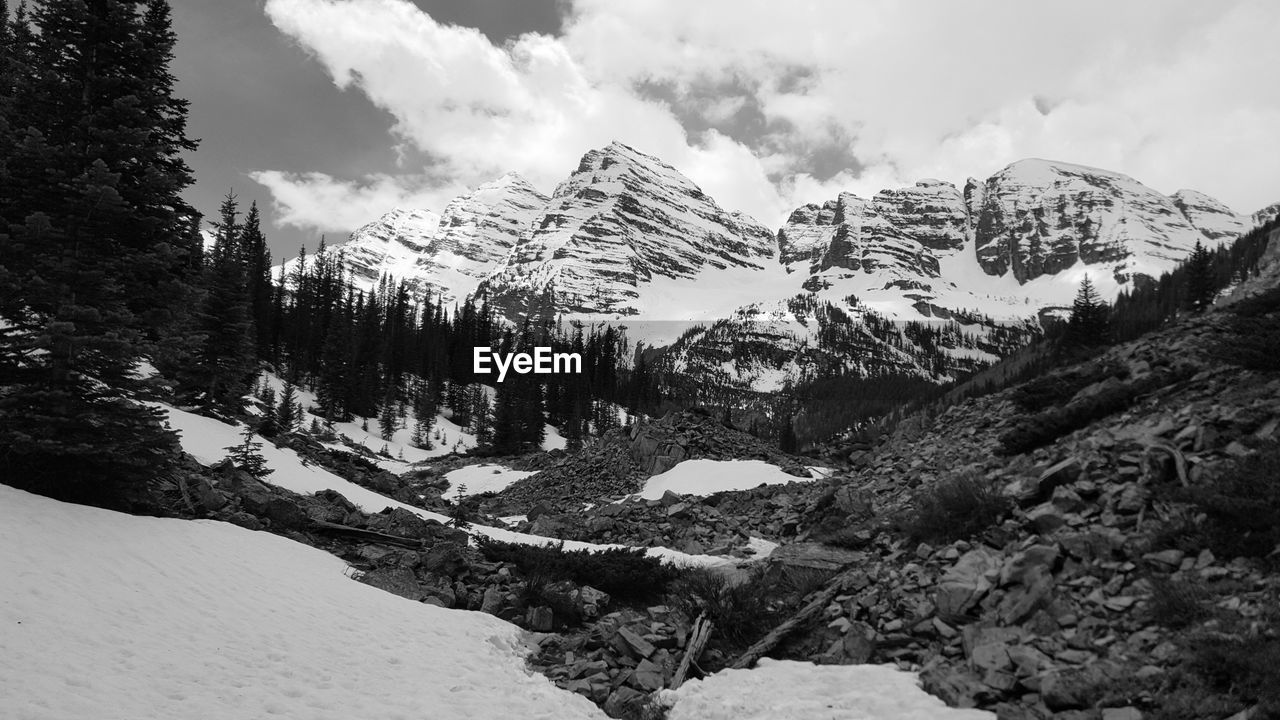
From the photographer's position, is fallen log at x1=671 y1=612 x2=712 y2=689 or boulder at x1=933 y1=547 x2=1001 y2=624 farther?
fallen log at x1=671 y1=612 x2=712 y2=689

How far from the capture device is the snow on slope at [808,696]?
21.6ft

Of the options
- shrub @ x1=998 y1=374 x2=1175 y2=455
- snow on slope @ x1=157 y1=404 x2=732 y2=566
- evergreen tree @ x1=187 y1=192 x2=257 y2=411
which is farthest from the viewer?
evergreen tree @ x1=187 y1=192 x2=257 y2=411

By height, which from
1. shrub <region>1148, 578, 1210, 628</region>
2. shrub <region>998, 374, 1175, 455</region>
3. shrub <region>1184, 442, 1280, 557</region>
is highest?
shrub <region>998, 374, 1175, 455</region>

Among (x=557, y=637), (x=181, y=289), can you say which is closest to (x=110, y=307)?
(x=181, y=289)

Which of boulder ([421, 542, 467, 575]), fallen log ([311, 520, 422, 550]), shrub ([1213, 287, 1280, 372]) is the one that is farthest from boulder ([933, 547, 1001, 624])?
fallen log ([311, 520, 422, 550])

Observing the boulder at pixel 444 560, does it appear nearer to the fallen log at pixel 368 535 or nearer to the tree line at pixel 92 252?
the fallen log at pixel 368 535

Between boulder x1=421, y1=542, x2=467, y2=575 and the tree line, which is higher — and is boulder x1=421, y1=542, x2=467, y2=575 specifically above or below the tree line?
below

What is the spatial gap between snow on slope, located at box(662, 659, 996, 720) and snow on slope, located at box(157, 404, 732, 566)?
9.81m

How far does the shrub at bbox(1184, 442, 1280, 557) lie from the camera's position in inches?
239

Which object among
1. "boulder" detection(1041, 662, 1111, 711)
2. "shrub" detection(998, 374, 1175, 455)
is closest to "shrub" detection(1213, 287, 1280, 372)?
"shrub" detection(998, 374, 1175, 455)

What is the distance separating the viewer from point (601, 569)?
47.0 ft

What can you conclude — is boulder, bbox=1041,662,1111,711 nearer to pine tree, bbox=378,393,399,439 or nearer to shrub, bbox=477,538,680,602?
shrub, bbox=477,538,680,602

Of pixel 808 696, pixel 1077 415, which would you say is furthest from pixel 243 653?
pixel 1077 415

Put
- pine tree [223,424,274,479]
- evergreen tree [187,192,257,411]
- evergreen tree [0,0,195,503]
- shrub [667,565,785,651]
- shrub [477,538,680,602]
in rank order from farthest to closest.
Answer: evergreen tree [187,192,257,411]
pine tree [223,424,274,479]
shrub [477,538,680,602]
evergreen tree [0,0,195,503]
shrub [667,565,785,651]
